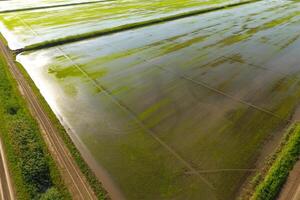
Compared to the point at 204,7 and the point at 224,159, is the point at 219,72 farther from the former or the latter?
the point at 204,7

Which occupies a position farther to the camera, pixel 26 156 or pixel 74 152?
pixel 74 152

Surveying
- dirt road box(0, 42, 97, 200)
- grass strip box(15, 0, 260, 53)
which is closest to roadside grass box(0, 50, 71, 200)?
dirt road box(0, 42, 97, 200)

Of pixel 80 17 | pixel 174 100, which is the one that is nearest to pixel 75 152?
pixel 174 100

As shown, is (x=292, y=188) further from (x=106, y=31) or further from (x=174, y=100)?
(x=106, y=31)

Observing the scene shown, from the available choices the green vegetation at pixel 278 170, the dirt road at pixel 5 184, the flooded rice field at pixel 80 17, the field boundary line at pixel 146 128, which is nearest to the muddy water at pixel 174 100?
the field boundary line at pixel 146 128

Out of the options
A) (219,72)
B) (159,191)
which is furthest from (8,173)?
(219,72)

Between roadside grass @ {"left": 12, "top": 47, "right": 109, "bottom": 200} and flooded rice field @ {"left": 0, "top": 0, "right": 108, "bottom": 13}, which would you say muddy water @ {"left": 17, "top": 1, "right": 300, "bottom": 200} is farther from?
flooded rice field @ {"left": 0, "top": 0, "right": 108, "bottom": 13}
